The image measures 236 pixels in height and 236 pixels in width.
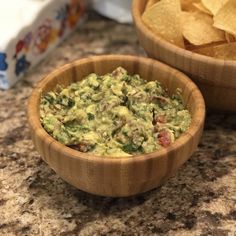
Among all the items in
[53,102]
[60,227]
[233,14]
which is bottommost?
[60,227]

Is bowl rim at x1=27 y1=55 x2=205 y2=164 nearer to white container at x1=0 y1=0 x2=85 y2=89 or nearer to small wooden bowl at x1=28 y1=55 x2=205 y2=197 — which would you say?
small wooden bowl at x1=28 y1=55 x2=205 y2=197

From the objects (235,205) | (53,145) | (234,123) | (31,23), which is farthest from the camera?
(31,23)

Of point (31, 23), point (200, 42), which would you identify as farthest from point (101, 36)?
point (200, 42)

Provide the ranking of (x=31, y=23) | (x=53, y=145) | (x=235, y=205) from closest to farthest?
(x=53, y=145)
(x=235, y=205)
(x=31, y=23)

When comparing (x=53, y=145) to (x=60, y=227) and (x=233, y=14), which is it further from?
(x=233, y=14)

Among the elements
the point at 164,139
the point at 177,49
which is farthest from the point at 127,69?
the point at 164,139

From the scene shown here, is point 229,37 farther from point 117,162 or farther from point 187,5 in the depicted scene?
point 117,162
